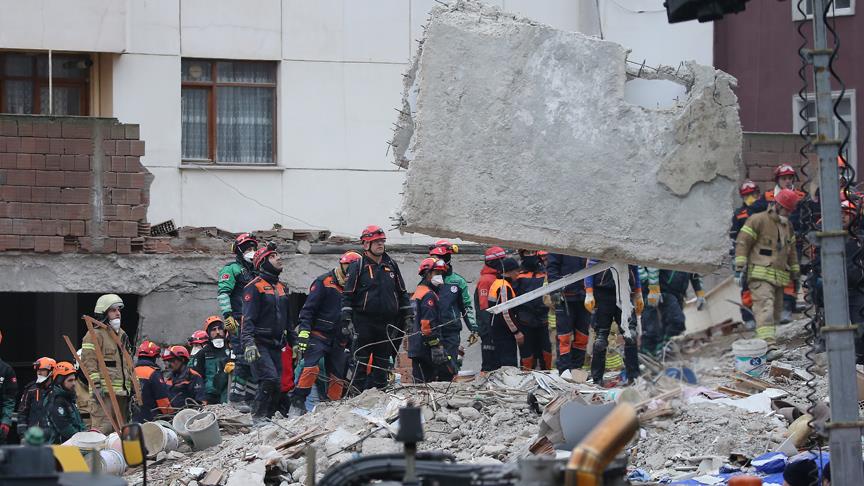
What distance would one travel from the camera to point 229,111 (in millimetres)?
22938

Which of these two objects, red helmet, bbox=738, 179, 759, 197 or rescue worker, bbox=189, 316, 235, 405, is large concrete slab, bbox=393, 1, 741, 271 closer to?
rescue worker, bbox=189, 316, 235, 405

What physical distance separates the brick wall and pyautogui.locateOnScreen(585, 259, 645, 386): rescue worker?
26.2 ft

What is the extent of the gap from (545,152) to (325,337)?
15.7ft

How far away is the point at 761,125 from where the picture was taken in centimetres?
2638

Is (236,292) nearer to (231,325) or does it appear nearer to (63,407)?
(231,325)

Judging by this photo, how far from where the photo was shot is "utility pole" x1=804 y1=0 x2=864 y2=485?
7422mm

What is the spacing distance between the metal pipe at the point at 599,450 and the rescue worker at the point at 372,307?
955cm

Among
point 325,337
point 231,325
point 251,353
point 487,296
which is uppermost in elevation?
point 487,296

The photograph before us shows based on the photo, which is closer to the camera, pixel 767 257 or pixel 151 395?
pixel 151 395

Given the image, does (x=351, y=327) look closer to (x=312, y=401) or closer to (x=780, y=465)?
(x=312, y=401)

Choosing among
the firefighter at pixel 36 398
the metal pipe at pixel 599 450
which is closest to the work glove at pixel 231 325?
the firefighter at pixel 36 398

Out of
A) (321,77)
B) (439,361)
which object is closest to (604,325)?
(439,361)

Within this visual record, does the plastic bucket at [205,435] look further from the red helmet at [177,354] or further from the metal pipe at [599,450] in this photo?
the metal pipe at [599,450]

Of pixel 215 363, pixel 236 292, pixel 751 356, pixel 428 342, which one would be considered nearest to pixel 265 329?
pixel 428 342
